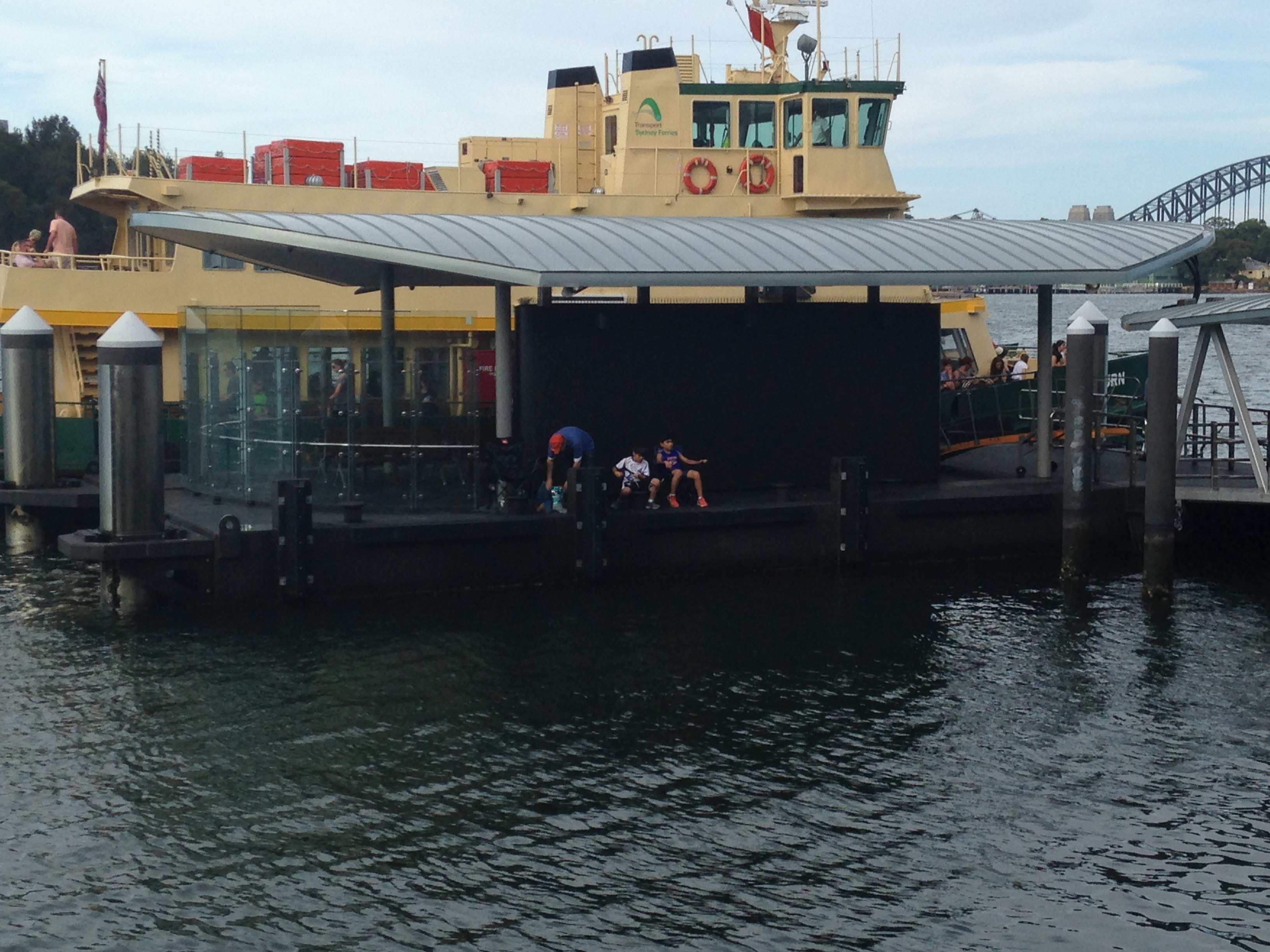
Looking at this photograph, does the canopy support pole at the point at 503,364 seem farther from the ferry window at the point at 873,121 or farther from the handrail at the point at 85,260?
the ferry window at the point at 873,121

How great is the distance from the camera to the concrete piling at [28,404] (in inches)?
925

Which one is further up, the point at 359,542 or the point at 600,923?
→ the point at 359,542

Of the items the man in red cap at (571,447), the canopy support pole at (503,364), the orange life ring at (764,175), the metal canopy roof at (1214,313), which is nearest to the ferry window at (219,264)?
the orange life ring at (764,175)

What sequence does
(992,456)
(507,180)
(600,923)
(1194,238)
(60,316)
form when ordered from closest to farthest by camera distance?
1. (600,923)
2. (1194,238)
3. (992,456)
4. (60,316)
5. (507,180)

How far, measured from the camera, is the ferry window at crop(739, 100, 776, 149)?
32.5 m

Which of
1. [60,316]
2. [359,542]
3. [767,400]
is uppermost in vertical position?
[60,316]

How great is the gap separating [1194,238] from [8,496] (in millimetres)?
18648

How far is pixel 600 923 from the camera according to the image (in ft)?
33.6

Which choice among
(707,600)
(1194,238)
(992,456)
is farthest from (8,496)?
(1194,238)

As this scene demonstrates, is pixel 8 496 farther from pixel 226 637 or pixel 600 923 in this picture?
pixel 600 923

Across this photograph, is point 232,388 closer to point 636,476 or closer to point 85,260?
point 636,476

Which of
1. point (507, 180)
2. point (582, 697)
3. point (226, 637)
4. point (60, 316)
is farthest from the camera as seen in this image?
point (507, 180)

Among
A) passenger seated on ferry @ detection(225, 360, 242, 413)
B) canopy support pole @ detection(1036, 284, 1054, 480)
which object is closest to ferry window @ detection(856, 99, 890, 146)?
canopy support pole @ detection(1036, 284, 1054, 480)

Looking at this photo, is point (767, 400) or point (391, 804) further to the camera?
point (767, 400)
